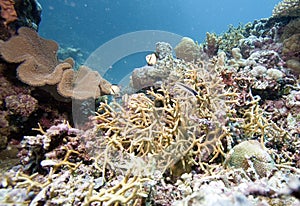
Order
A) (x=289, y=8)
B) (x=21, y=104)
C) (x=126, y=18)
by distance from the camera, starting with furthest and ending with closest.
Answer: (x=126, y=18), (x=289, y=8), (x=21, y=104)

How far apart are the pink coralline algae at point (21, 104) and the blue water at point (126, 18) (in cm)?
2578

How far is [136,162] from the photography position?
6.42ft

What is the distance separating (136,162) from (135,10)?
94.2m

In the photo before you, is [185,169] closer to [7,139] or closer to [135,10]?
[7,139]

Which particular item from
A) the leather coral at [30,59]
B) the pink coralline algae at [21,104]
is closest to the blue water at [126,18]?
the leather coral at [30,59]

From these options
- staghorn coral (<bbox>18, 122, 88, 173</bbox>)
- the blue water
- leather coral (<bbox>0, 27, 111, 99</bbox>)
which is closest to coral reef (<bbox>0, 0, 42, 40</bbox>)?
leather coral (<bbox>0, 27, 111, 99</bbox>)

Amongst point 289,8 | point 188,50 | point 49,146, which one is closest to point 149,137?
point 49,146

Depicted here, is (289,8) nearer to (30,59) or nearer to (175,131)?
(175,131)

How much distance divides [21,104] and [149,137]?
2476 millimetres

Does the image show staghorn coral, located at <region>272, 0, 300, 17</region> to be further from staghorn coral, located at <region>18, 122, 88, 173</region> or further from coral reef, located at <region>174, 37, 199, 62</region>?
staghorn coral, located at <region>18, 122, 88, 173</region>

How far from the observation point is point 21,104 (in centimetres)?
345

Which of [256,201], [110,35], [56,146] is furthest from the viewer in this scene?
[110,35]

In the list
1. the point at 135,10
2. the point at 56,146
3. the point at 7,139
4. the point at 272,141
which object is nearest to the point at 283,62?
the point at 272,141

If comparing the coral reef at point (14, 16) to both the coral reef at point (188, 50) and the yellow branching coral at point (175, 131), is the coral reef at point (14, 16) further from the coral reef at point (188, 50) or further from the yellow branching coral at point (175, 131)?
the coral reef at point (188, 50)
